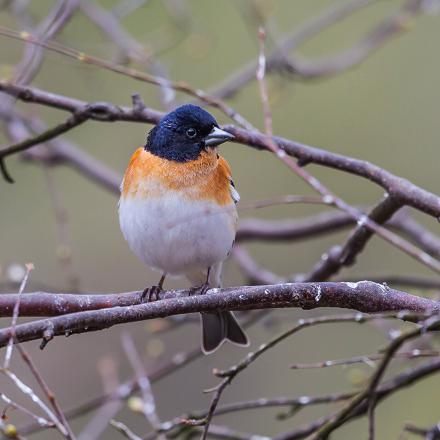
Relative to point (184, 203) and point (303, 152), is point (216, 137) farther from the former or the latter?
point (303, 152)

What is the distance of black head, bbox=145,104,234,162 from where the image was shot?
4547mm

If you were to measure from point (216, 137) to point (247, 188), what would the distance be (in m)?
3.46

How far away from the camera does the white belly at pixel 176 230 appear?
14.0ft

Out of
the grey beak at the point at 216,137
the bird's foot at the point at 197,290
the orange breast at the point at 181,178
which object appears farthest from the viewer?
the orange breast at the point at 181,178

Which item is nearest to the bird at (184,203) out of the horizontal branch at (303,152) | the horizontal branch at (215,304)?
the horizontal branch at (303,152)

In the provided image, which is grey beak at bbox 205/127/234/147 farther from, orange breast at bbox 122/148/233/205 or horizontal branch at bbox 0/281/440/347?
horizontal branch at bbox 0/281/440/347

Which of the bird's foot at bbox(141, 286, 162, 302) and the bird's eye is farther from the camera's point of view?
the bird's eye

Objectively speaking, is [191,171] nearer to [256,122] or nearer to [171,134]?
[171,134]

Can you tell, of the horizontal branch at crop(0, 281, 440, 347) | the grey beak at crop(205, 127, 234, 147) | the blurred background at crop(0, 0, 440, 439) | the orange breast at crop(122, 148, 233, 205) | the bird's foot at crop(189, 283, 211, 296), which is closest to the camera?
the horizontal branch at crop(0, 281, 440, 347)

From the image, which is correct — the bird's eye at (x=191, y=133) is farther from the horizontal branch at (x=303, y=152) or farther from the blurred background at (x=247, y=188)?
the blurred background at (x=247, y=188)

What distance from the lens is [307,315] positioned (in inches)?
252

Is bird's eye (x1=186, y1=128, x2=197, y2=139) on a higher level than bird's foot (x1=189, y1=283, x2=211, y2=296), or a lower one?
higher

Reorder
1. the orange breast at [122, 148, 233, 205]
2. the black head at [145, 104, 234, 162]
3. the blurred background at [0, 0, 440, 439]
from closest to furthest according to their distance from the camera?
the orange breast at [122, 148, 233, 205], the black head at [145, 104, 234, 162], the blurred background at [0, 0, 440, 439]

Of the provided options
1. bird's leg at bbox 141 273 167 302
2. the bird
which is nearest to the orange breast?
the bird
